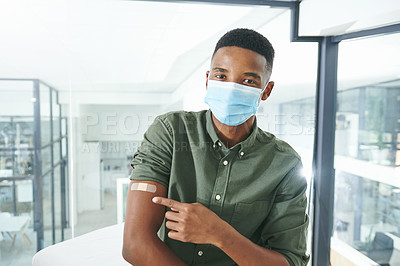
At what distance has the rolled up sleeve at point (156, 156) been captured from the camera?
1.10m

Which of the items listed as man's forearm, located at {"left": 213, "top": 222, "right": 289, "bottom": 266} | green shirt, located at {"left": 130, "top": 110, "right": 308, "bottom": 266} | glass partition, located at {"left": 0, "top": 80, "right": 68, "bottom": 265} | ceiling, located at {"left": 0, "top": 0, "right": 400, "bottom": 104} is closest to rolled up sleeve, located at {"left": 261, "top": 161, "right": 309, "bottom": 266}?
green shirt, located at {"left": 130, "top": 110, "right": 308, "bottom": 266}

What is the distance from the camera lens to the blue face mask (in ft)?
3.85

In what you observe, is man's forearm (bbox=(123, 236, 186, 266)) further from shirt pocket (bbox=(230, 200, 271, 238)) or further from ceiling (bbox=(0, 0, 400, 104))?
ceiling (bbox=(0, 0, 400, 104))

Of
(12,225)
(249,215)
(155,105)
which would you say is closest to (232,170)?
(249,215)

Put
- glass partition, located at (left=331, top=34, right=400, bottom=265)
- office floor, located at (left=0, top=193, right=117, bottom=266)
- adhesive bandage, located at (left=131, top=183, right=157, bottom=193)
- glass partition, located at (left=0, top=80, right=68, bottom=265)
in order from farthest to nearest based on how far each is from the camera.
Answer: office floor, located at (left=0, top=193, right=117, bottom=266), glass partition, located at (left=0, top=80, right=68, bottom=265), glass partition, located at (left=331, top=34, right=400, bottom=265), adhesive bandage, located at (left=131, top=183, right=157, bottom=193)

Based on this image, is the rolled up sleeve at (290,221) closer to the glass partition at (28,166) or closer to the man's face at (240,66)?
the man's face at (240,66)

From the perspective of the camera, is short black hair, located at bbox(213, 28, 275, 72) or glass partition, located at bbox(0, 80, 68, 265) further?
glass partition, located at bbox(0, 80, 68, 265)

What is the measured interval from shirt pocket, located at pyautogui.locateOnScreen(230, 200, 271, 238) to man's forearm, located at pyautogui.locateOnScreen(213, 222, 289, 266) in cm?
14

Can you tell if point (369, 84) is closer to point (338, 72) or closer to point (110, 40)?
point (338, 72)

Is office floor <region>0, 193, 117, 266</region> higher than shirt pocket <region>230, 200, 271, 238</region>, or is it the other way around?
shirt pocket <region>230, 200, 271, 238</region>

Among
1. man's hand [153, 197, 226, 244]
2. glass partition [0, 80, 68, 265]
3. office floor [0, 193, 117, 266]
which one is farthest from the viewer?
office floor [0, 193, 117, 266]

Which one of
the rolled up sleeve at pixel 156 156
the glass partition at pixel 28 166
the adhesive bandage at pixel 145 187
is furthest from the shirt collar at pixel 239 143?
the glass partition at pixel 28 166

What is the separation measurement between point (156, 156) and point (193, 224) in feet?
0.97

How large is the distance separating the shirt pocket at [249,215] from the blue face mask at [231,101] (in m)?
0.32
